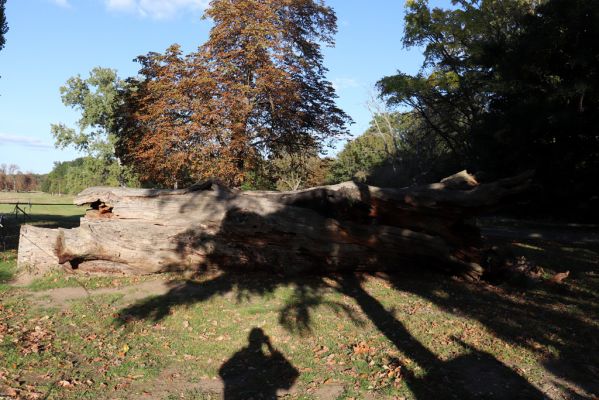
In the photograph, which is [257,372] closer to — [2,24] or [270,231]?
[270,231]

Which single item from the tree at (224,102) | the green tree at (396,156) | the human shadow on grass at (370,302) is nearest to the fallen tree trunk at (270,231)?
the human shadow on grass at (370,302)

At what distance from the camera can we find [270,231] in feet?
33.1

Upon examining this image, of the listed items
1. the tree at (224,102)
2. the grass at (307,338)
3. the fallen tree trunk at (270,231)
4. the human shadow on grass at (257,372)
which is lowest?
the human shadow on grass at (257,372)

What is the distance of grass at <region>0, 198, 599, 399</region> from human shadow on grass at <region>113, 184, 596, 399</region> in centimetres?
3

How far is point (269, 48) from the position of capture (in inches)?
714

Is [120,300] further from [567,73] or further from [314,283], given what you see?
[567,73]

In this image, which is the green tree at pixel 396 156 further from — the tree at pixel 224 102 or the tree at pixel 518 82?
the tree at pixel 224 102

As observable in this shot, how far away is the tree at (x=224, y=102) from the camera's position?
55.9 feet

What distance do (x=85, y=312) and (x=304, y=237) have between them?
180 inches

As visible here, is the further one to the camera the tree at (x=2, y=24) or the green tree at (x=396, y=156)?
the green tree at (x=396, y=156)

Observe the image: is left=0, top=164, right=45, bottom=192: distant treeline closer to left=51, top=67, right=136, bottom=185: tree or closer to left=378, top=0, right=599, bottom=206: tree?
left=51, top=67, right=136, bottom=185: tree

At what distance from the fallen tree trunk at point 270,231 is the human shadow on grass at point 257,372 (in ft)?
10.9

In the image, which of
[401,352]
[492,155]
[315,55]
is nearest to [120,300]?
[401,352]

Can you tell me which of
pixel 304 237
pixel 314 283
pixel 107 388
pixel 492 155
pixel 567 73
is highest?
pixel 567 73
